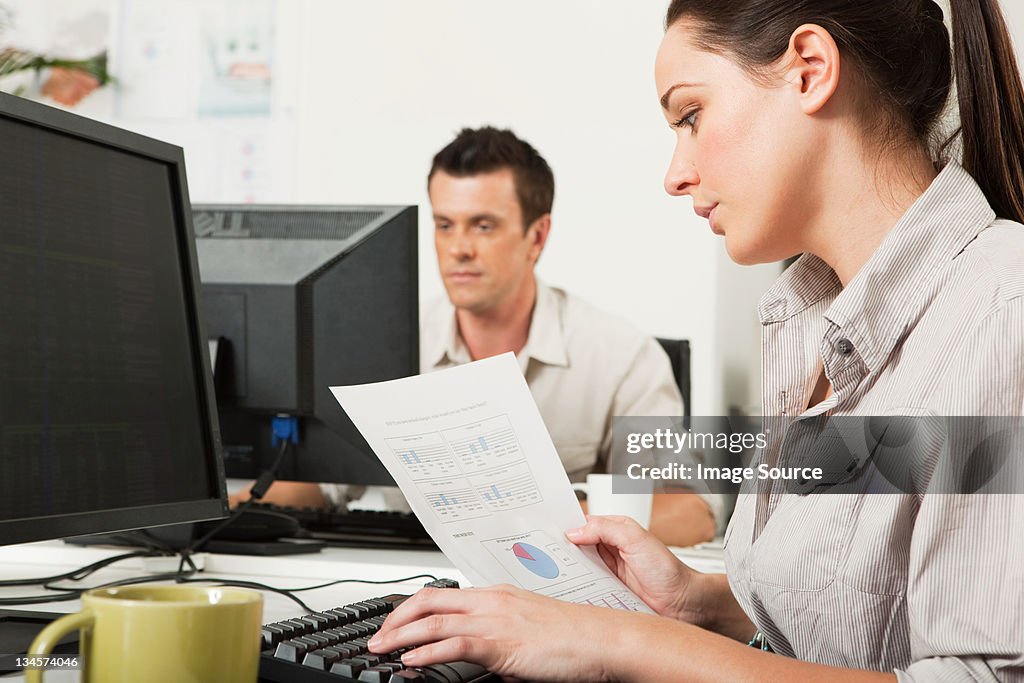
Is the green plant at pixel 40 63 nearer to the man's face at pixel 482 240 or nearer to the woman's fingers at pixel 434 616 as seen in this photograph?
the man's face at pixel 482 240

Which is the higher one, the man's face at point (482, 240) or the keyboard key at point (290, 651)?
the man's face at point (482, 240)

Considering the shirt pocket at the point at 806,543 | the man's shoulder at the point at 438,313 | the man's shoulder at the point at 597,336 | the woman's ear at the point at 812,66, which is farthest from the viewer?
the man's shoulder at the point at 438,313

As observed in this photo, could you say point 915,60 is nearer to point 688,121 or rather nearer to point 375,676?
point 688,121

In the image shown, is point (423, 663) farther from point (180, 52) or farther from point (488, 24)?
point (180, 52)

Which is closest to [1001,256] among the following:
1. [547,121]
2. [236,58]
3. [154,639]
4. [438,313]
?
[154,639]

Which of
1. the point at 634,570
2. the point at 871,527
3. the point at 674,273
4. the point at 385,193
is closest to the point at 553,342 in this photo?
the point at 674,273

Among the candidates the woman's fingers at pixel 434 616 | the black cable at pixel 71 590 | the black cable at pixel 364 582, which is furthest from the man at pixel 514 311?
the woman's fingers at pixel 434 616

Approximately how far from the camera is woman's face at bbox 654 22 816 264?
899mm

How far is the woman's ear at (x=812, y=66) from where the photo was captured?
872 mm

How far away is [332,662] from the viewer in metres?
0.65

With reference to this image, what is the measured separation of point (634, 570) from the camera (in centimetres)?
96

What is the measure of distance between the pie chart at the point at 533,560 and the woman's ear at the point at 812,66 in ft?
1.49

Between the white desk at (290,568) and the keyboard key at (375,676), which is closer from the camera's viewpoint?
the keyboard key at (375,676)

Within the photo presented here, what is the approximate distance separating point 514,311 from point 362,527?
1280mm
